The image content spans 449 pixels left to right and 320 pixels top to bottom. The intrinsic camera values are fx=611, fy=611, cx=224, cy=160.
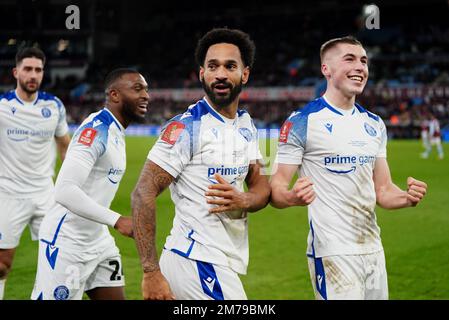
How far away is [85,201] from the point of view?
13.6 feet

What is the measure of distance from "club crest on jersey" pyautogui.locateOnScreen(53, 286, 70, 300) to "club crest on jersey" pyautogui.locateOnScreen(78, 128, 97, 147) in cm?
109

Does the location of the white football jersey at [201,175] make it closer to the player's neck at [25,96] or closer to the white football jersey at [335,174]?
the white football jersey at [335,174]

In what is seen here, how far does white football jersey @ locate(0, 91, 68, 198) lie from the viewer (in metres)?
6.40

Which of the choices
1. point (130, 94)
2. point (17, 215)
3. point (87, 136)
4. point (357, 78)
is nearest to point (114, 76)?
point (130, 94)

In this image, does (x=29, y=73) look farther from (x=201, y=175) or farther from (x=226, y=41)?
(x=201, y=175)

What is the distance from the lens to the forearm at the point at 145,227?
10.8ft

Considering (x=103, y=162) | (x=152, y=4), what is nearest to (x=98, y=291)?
(x=103, y=162)

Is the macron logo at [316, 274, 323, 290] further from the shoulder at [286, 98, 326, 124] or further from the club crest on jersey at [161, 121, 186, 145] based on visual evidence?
the club crest on jersey at [161, 121, 186, 145]

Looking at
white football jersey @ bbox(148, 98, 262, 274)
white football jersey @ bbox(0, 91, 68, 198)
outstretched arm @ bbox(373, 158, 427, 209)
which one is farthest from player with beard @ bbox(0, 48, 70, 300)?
outstretched arm @ bbox(373, 158, 427, 209)

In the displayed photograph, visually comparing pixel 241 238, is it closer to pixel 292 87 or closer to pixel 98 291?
pixel 98 291

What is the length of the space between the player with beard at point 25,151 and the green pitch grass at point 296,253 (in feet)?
3.38

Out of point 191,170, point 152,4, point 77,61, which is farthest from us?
point 152,4
